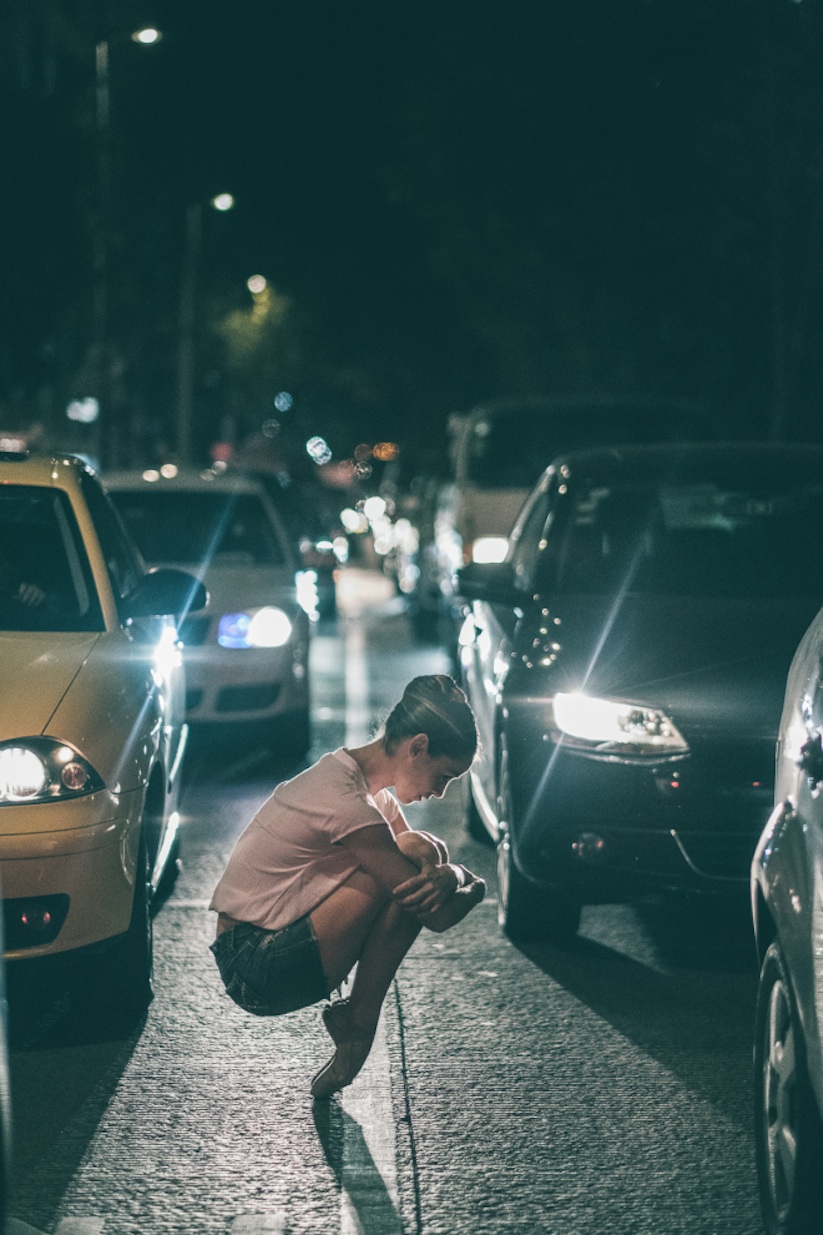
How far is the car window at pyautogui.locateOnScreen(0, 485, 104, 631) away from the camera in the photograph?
659cm

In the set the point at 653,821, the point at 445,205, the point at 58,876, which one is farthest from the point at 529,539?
the point at 445,205

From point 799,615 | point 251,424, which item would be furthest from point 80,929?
point 251,424

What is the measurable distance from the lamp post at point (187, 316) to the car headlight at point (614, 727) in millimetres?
33139

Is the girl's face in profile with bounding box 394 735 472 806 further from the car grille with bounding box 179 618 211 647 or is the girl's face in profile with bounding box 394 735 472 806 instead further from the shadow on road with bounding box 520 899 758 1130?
the car grille with bounding box 179 618 211 647

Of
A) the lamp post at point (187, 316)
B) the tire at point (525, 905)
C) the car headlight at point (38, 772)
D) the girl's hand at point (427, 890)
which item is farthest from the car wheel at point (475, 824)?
the lamp post at point (187, 316)

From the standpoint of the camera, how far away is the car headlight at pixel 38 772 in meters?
5.53

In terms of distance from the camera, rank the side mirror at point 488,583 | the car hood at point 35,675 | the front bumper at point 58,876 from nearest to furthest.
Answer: the front bumper at point 58,876 < the car hood at point 35,675 < the side mirror at point 488,583

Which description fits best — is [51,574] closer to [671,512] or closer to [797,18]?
[671,512]

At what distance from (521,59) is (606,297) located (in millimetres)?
5444

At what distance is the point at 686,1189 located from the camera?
4.63 metres

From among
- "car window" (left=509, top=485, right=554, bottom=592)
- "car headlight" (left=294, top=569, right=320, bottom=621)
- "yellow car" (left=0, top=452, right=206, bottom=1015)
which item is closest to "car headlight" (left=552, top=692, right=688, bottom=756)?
"car window" (left=509, top=485, right=554, bottom=592)

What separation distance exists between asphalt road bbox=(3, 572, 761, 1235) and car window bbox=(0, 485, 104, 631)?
1.22 metres

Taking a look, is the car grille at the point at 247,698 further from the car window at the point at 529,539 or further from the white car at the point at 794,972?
the white car at the point at 794,972

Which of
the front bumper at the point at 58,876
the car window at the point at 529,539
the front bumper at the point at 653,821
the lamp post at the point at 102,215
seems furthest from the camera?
the lamp post at the point at 102,215
